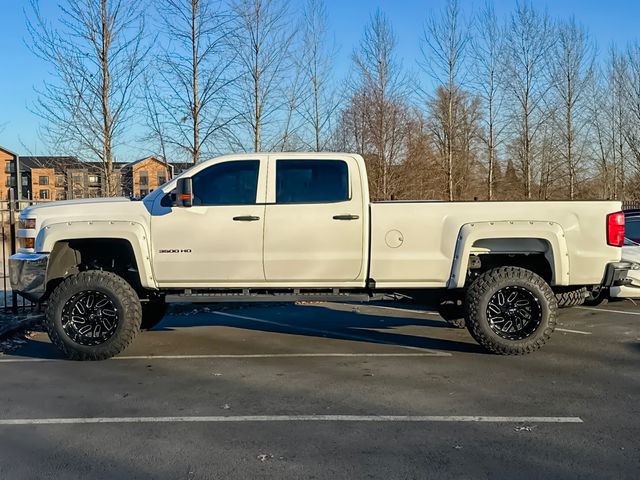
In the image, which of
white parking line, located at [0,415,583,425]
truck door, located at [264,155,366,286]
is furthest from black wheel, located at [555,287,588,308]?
white parking line, located at [0,415,583,425]

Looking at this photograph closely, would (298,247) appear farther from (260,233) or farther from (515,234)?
(515,234)

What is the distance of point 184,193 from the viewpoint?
22.1 ft

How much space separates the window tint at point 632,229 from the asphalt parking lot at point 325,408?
3245mm

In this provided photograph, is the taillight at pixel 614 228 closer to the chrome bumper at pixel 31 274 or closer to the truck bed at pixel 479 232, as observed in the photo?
the truck bed at pixel 479 232

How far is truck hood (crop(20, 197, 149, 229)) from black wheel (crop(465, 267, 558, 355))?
152 inches

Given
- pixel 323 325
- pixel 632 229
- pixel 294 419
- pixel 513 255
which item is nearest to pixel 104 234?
pixel 294 419

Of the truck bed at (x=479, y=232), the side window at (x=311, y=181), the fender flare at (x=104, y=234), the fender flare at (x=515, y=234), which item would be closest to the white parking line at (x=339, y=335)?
the truck bed at (x=479, y=232)

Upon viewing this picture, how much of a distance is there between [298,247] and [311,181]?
80 centimetres

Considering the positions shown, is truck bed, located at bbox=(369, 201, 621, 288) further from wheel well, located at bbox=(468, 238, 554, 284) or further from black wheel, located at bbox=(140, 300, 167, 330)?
black wheel, located at bbox=(140, 300, 167, 330)

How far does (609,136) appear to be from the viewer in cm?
3209

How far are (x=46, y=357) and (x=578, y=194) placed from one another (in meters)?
31.1

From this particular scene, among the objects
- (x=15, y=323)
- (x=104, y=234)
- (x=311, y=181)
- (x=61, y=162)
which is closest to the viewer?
(x=104, y=234)

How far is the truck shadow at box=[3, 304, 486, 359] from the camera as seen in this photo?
7660mm

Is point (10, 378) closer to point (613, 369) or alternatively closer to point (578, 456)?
point (578, 456)
